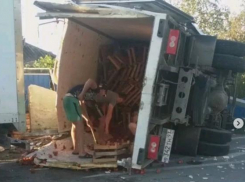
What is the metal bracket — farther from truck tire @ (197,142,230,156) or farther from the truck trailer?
truck tire @ (197,142,230,156)

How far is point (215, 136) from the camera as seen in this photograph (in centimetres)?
735

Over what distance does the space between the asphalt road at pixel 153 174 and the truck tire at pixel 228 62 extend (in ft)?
5.57

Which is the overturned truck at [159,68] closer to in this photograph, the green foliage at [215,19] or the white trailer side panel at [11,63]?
the white trailer side panel at [11,63]

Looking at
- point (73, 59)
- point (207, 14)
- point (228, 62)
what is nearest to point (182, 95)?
point (228, 62)

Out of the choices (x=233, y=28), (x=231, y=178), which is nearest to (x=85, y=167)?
(x=231, y=178)

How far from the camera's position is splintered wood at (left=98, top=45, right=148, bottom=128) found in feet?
28.3

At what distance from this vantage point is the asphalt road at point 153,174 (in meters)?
5.75

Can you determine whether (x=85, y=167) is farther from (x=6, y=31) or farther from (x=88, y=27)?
(x=88, y=27)

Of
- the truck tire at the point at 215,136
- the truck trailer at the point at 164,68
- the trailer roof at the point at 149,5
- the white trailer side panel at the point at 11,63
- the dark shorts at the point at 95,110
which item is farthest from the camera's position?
the dark shorts at the point at 95,110

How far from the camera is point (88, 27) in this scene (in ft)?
25.2

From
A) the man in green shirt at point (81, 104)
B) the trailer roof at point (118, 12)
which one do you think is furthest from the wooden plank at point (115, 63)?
the trailer roof at point (118, 12)

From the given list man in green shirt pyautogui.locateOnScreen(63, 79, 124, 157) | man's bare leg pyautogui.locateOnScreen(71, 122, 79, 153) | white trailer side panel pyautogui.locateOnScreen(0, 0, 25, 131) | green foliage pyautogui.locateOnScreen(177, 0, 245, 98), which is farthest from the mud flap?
green foliage pyautogui.locateOnScreen(177, 0, 245, 98)

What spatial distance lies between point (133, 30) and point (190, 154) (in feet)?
8.34

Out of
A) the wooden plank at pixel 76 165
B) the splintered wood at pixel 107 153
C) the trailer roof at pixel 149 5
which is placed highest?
the trailer roof at pixel 149 5
